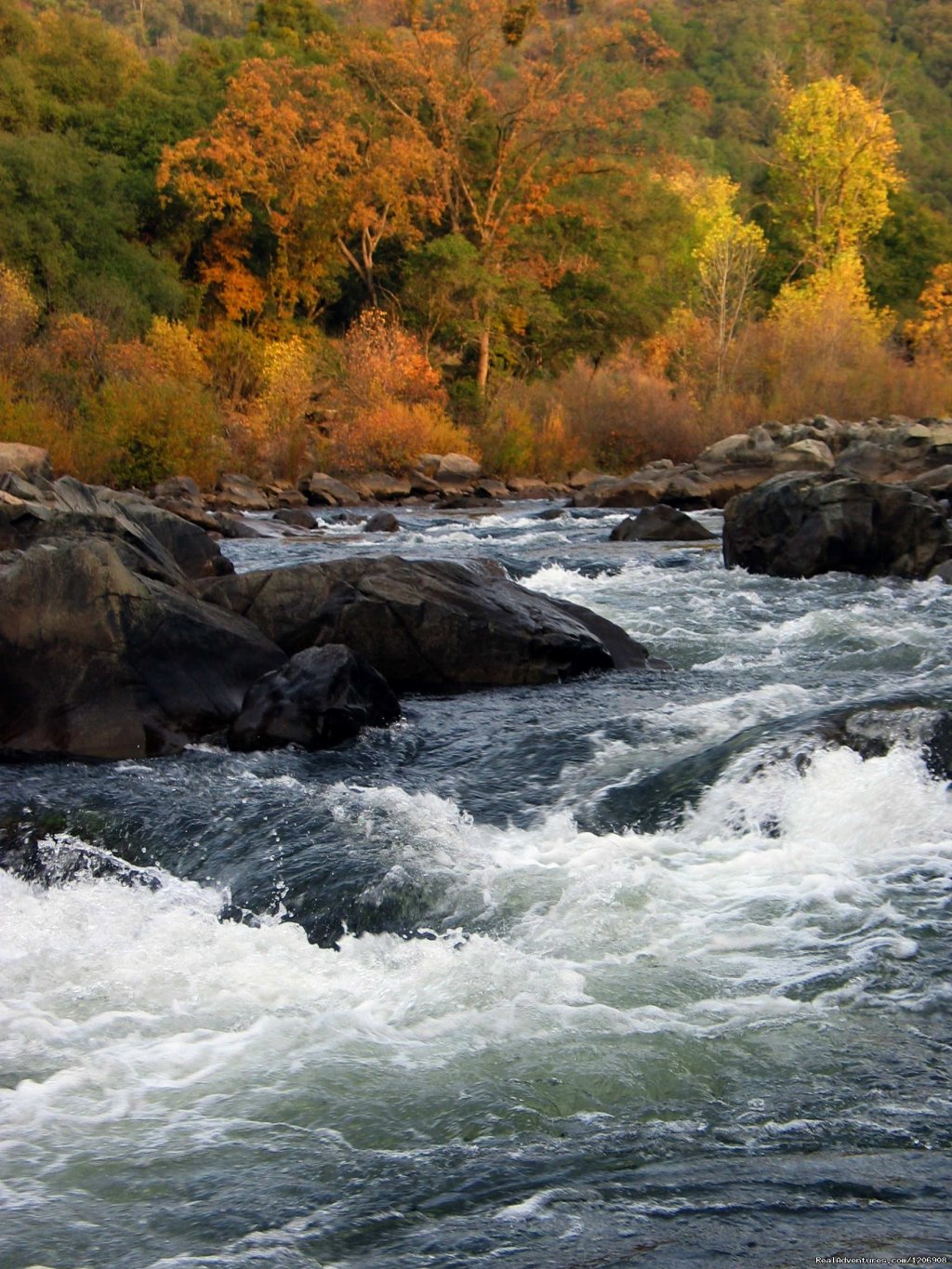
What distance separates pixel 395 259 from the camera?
128ft

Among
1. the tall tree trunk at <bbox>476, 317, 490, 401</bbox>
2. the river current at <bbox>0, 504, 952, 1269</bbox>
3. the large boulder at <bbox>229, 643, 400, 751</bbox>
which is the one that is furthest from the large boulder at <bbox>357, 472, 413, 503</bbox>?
the river current at <bbox>0, 504, 952, 1269</bbox>

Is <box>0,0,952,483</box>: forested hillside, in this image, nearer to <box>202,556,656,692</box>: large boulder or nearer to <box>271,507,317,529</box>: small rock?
<box>271,507,317,529</box>: small rock

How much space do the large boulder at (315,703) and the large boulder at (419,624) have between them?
30.9 inches

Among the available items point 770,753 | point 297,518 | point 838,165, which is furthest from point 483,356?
point 770,753

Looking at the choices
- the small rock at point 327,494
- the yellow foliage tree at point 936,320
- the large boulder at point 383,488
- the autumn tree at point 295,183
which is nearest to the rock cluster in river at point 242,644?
the small rock at point 327,494

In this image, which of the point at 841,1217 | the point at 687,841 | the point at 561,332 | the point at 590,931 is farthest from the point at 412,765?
the point at 561,332

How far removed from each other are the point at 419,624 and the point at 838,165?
47.1 metres

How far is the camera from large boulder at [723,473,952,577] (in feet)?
43.9

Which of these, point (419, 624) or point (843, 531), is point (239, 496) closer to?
point (843, 531)

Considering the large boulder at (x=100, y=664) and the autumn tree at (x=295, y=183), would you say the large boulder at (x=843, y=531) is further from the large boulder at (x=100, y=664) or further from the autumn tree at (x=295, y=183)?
the autumn tree at (x=295, y=183)

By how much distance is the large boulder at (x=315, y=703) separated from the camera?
25.0 feet

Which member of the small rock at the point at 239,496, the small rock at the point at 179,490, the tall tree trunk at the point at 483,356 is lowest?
the small rock at the point at 239,496

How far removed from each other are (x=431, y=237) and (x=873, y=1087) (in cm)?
3744

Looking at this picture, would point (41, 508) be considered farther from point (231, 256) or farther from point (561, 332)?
point (561, 332)
